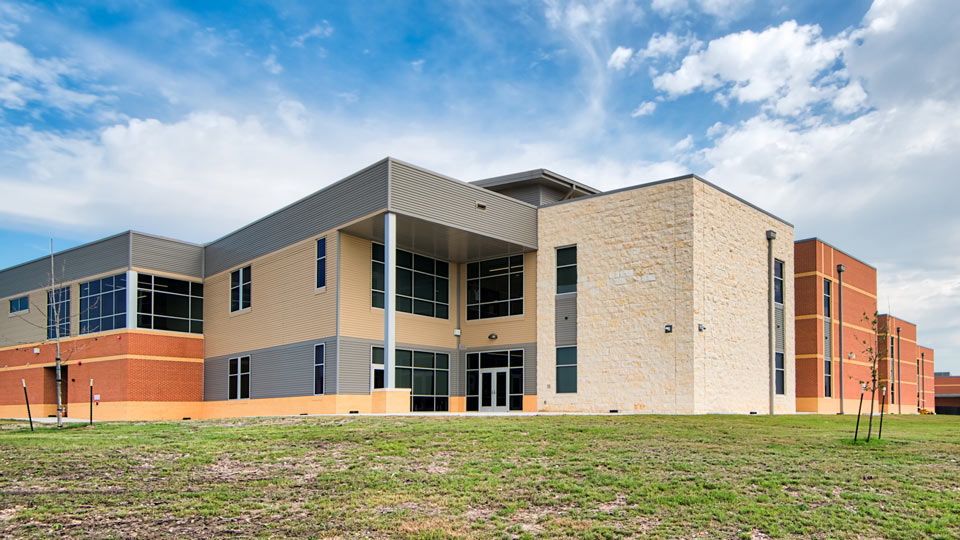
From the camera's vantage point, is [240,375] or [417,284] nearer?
[417,284]

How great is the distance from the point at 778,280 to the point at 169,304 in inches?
1026

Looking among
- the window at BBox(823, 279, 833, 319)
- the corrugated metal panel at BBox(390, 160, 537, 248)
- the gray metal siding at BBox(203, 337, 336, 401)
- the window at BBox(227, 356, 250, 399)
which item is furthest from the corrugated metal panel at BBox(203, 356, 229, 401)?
the window at BBox(823, 279, 833, 319)

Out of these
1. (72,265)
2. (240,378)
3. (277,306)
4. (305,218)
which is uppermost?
(305,218)

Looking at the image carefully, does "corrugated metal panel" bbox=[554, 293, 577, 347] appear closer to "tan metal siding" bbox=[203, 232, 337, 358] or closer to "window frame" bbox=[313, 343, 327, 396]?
"tan metal siding" bbox=[203, 232, 337, 358]

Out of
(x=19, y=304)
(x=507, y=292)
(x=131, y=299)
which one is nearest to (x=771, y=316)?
(x=507, y=292)

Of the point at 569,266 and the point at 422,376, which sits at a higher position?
the point at 569,266

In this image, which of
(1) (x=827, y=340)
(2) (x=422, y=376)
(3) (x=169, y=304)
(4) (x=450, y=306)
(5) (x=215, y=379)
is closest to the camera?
(2) (x=422, y=376)

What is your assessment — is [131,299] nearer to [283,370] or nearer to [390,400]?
[283,370]

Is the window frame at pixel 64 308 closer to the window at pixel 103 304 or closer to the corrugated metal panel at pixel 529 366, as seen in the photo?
the window at pixel 103 304

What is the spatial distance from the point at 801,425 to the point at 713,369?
564 centimetres

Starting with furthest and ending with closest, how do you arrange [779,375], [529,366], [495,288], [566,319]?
[495,288] < [779,375] < [529,366] < [566,319]

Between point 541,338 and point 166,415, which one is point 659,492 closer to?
point 541,338

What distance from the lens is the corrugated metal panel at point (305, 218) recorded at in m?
25.2

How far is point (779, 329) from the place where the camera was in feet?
100
